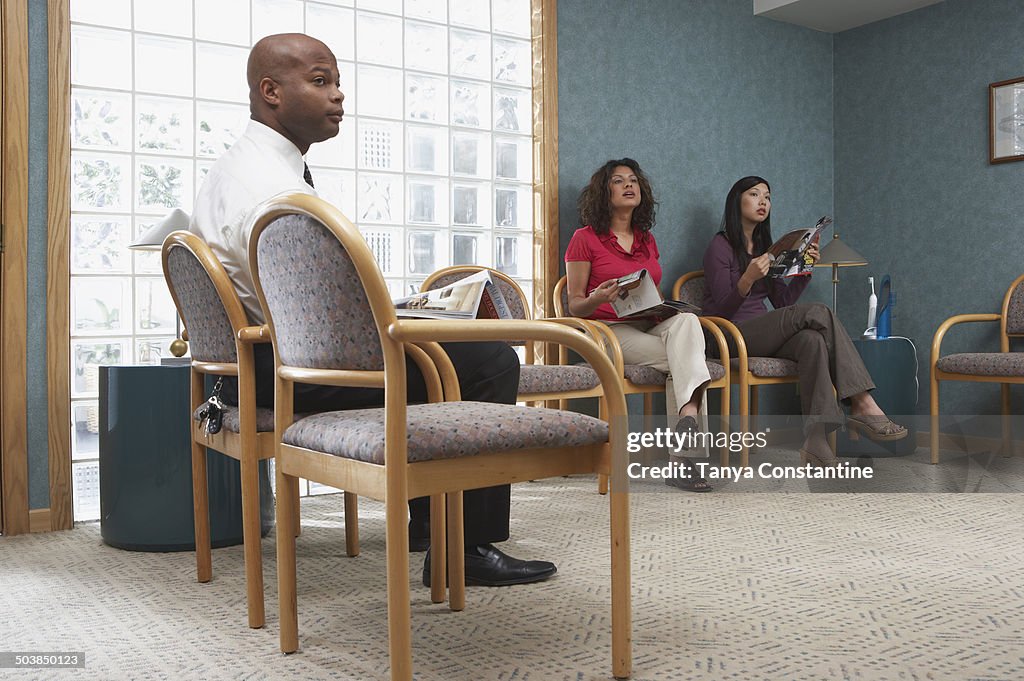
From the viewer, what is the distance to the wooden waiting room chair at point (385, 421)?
124cm

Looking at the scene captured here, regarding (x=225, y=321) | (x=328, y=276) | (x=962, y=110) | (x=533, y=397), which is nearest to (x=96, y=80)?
(x=225, y=321)

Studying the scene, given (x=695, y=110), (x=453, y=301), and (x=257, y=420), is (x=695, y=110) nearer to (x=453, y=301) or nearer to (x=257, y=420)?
(x=453, y=301)

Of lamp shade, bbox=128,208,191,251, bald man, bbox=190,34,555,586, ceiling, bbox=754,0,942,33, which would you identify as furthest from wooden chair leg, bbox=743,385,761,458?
lamp shade, bbox=128,208,191,251

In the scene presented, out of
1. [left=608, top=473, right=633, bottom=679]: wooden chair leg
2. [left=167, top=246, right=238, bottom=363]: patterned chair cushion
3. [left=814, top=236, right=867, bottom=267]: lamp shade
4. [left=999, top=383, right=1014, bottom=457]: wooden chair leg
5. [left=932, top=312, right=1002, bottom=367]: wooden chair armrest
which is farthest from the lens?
[left=814, top=236, right=867, bottom=267]: lamp shade

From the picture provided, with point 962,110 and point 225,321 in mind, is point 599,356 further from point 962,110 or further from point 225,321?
point 962,110

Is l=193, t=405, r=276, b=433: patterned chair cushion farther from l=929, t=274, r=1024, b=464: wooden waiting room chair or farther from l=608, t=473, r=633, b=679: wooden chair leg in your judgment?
l=929, t=274, r=1024, b=464: wooden waiting room chair

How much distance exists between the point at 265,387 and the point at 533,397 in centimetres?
125

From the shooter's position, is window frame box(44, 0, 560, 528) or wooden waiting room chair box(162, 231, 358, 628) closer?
wooden waiting room chair box(162, 231, 358, 628)

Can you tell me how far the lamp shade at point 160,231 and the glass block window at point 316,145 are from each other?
0.42 meters

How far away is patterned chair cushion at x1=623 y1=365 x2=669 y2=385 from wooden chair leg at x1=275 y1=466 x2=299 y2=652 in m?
1.87

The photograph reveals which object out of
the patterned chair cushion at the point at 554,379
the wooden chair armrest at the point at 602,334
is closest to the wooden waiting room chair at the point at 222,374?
the patterned chair cushion at the point at 554,379

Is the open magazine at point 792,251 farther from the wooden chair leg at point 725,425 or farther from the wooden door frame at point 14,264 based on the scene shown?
the wooden door frame at point 14,264

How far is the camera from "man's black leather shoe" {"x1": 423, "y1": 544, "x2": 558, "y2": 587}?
1976 millimetres

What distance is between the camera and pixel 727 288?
3.85 meters
